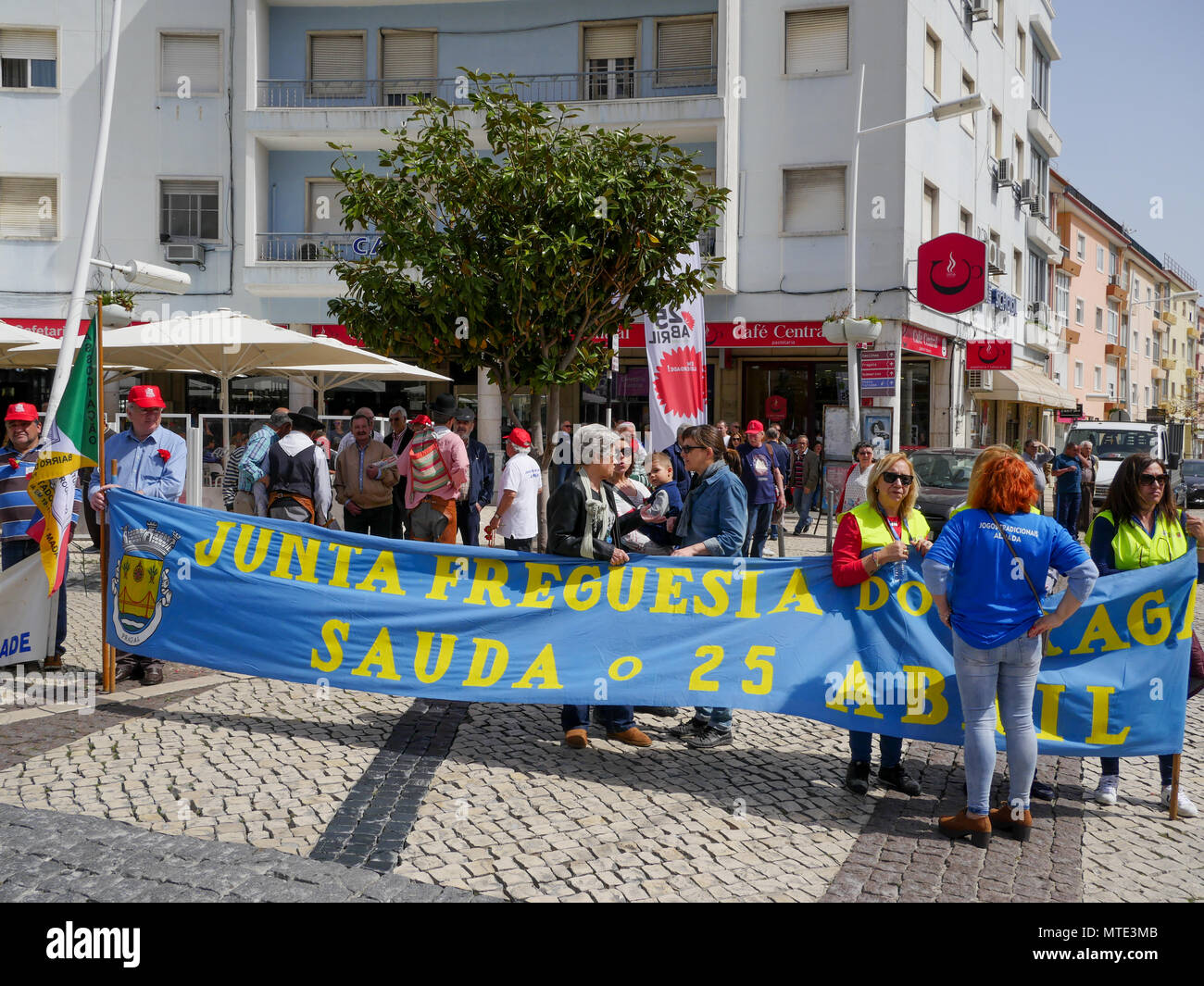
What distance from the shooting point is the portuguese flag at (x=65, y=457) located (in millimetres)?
7125

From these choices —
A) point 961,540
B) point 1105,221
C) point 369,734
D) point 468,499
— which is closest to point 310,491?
point 468,499

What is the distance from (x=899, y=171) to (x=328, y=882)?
840 inches

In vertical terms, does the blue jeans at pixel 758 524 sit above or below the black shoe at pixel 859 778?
above

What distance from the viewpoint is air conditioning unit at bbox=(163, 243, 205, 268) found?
76.3ft

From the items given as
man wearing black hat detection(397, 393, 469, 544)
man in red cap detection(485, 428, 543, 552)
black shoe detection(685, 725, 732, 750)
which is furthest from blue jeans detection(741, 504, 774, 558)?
black shoe detection(685, 725, 732, 750)

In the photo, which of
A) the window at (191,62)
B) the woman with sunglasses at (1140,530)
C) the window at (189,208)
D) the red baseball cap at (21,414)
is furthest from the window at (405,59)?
the woman with sunglasses at (1140,530)

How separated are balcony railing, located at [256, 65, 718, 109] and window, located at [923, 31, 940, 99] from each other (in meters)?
4.69

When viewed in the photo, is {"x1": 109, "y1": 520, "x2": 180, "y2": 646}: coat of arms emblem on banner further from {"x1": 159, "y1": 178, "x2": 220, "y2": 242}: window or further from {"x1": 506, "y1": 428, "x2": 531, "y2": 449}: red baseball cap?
{"x1": 159, "y1": 178, "x2": 220, "y2": 242}: window

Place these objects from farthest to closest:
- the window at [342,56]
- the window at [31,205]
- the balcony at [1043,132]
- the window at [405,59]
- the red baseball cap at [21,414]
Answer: the balcony at [1043,132] < the window at [342,56] < the window at [405,59] < the window at [31,205] < the red baseball cap at [21,414]

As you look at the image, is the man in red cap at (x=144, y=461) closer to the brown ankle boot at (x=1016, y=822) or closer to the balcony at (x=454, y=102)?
the brown ankle boot at (x=1016, y=822)

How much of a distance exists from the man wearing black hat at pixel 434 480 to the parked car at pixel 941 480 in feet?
21.4

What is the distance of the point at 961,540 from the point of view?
188 inches
